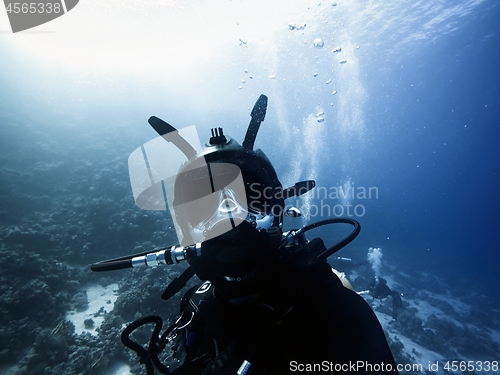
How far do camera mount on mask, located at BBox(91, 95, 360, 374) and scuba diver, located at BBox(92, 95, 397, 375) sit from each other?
1 cm

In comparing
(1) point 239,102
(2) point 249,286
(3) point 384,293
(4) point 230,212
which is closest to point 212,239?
(4) point 230,212

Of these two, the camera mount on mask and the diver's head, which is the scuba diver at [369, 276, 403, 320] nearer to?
the camera mount on mask

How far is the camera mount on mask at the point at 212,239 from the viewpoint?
2100mm

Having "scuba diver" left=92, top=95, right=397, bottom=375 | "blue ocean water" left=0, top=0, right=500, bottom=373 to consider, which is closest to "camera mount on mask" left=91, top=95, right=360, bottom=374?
"scuba diver" left=92, top=95, right=397, bottom=375

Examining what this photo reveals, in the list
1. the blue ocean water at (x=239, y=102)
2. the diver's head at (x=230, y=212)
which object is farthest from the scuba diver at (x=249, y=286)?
the blue ocean water at (x=239, y=102)

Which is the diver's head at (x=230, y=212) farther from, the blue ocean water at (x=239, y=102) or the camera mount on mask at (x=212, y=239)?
the blue ocean water at (x=239, y=102)

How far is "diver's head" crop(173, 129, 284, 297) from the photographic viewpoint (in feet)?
6.84

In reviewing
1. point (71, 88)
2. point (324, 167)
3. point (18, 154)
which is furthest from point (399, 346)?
point (324, 167)

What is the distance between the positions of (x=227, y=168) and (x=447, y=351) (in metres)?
18.6

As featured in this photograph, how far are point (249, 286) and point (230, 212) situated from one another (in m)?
0.74

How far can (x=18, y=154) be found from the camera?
22.3 metres

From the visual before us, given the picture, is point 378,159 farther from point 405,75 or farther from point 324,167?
point 405,75

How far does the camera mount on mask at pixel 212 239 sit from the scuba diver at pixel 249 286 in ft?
0.04

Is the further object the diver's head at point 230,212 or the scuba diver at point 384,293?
the scuba diver at point 384,293
